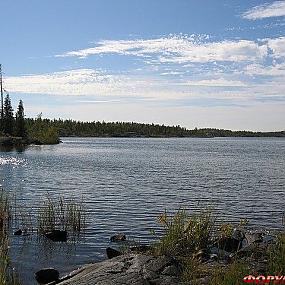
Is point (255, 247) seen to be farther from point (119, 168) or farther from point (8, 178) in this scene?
point (119, 168)

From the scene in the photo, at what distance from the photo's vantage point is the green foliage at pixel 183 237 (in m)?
14.6

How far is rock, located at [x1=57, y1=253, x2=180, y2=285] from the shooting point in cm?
1179

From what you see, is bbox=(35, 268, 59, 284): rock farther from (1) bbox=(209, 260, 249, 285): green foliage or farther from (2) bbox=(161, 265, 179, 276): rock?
(1) bbox=(209, 260, 249, 285): green foliage

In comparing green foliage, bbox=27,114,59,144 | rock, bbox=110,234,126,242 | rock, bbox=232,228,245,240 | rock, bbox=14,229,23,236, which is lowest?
rock, bbox=110,234,126,242

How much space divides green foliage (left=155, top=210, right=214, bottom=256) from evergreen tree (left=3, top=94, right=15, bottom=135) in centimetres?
8946

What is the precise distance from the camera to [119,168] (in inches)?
2292

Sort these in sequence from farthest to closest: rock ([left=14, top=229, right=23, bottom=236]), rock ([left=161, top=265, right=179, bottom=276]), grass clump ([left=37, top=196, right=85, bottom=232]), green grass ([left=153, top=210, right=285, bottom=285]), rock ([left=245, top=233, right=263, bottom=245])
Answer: grass clump ([left=37, top=196, right=85, bottom=232]), rock ([left=14, top=229, right=23, bottom=236]), rock ([left=245, top=233, right=263, bottom=245]), rock ([left=161, top=265, right=179, bottom=276]), green grass ([left=153, top=210, right=285, bottom=285])

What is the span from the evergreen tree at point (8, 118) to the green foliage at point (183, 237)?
293ft

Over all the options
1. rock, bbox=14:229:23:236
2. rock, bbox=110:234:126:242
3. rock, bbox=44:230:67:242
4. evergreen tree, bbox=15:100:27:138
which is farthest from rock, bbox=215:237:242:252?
evergreen tree, bbox=15:100:27:138

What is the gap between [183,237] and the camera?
1513cm

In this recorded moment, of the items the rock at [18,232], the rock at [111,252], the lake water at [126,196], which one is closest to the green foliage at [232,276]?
the lake water at [126,196]

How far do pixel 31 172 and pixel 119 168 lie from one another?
38.4ft

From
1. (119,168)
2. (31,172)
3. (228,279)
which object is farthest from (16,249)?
(119,168)

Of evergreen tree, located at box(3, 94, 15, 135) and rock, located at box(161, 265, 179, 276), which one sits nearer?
rock, located at box(161, 265, 179, 276)
